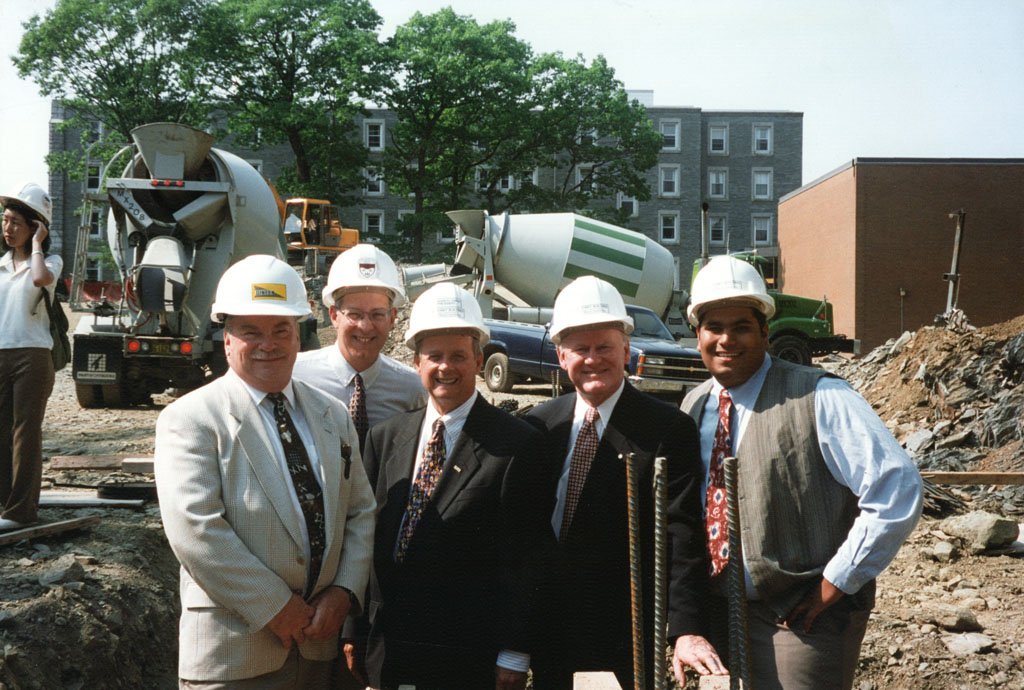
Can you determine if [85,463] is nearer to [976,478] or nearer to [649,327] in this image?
[976,478]

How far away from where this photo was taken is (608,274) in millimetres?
21109

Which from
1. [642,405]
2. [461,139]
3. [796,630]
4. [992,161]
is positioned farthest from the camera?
[461,139]

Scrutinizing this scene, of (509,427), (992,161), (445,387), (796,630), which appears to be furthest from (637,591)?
(992,161)

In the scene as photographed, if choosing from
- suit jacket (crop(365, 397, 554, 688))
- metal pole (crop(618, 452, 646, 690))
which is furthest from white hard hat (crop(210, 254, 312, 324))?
metal pole (crop(618, 452, 646, 690))

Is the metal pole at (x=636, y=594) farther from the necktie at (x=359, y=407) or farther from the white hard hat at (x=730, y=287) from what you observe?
the necktie at (x=359, y=407)

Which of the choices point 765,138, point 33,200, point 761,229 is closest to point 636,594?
point 33,200

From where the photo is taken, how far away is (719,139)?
6028cm

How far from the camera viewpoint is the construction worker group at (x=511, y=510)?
2590 millimetres

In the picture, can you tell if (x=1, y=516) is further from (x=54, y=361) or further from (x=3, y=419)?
(x=54, y=361)

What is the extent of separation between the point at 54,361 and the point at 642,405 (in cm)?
411

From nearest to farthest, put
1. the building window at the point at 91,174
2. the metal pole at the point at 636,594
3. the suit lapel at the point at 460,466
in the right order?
the metal pole at the point at 636,594
the suit lapel at the point at 460,466
the building window at the point at 91,174

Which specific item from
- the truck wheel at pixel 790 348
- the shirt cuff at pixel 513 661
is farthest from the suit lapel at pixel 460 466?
the truck wheel at pixel 790 348

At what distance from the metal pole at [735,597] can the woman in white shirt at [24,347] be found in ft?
14.4

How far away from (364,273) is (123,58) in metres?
41.2
